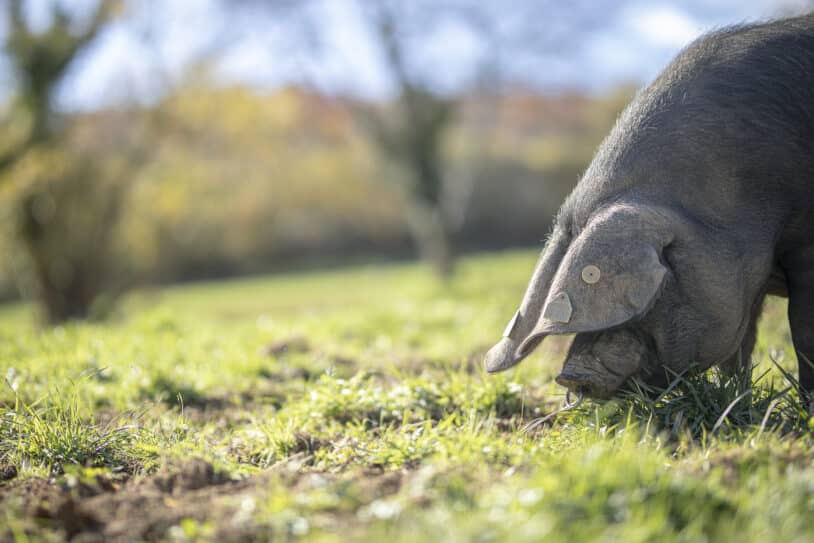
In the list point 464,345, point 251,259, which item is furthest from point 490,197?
point 464,345

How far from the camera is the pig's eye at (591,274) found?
3424mm

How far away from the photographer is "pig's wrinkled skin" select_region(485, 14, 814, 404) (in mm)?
3477

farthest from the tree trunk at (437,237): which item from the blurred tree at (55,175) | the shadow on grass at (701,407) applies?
the shadow on grass at (701,407)

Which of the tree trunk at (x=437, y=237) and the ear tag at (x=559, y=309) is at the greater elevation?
the ear tag at (x=559, y=309)

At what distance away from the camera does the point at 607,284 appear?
11.2 feet

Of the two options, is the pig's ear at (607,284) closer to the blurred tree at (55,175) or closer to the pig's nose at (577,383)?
the pig's nose at (577,383)

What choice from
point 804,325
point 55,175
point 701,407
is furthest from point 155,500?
point 55,175

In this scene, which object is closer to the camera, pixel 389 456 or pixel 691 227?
pixel 389 456

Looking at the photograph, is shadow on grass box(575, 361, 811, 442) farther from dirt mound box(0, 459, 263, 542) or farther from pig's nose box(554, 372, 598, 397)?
dirt mound box(0, 459, 263, 542)

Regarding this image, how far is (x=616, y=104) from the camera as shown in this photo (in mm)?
29422

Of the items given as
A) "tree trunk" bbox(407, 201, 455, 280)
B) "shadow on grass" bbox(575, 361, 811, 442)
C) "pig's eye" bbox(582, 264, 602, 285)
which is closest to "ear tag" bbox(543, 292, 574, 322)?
"pig's eye" bbox(582, 264, 602, 285)

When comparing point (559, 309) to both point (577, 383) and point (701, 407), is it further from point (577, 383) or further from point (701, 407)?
point (701, 407)

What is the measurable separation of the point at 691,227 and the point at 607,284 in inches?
21.5

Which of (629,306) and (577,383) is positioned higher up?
(629,306)
